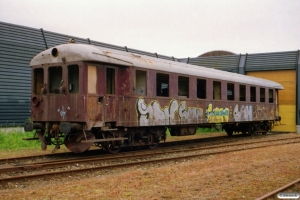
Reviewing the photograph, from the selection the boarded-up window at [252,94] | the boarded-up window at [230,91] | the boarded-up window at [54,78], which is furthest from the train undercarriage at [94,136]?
the boarded-up window at [252,94]

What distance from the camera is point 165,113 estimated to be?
14.1 m

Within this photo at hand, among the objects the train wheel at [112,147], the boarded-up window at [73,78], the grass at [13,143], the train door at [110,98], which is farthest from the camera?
the grass at [13,143]

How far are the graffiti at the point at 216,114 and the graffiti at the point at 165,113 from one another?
71 cm

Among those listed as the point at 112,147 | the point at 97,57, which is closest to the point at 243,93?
the point at 112,147

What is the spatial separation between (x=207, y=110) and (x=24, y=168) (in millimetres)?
9488

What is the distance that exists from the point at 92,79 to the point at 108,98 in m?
0.90

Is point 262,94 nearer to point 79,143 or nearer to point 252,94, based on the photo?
point 252,94

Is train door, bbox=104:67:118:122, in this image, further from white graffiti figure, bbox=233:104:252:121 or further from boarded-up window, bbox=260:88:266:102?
boarded-up window, bbox=260:88:266:102

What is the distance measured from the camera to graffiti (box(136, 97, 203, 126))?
12962mm

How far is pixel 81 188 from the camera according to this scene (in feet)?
23.7

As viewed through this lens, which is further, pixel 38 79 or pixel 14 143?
pixel 14 143

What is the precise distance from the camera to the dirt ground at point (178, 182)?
21.9ft

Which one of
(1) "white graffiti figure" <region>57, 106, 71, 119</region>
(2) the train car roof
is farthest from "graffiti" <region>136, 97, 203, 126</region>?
(1) "white graffiti figure" <region>57, 106, 71, 119</region>

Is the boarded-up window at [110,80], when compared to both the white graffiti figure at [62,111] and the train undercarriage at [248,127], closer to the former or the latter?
the white graffiti figure at [62,111]
